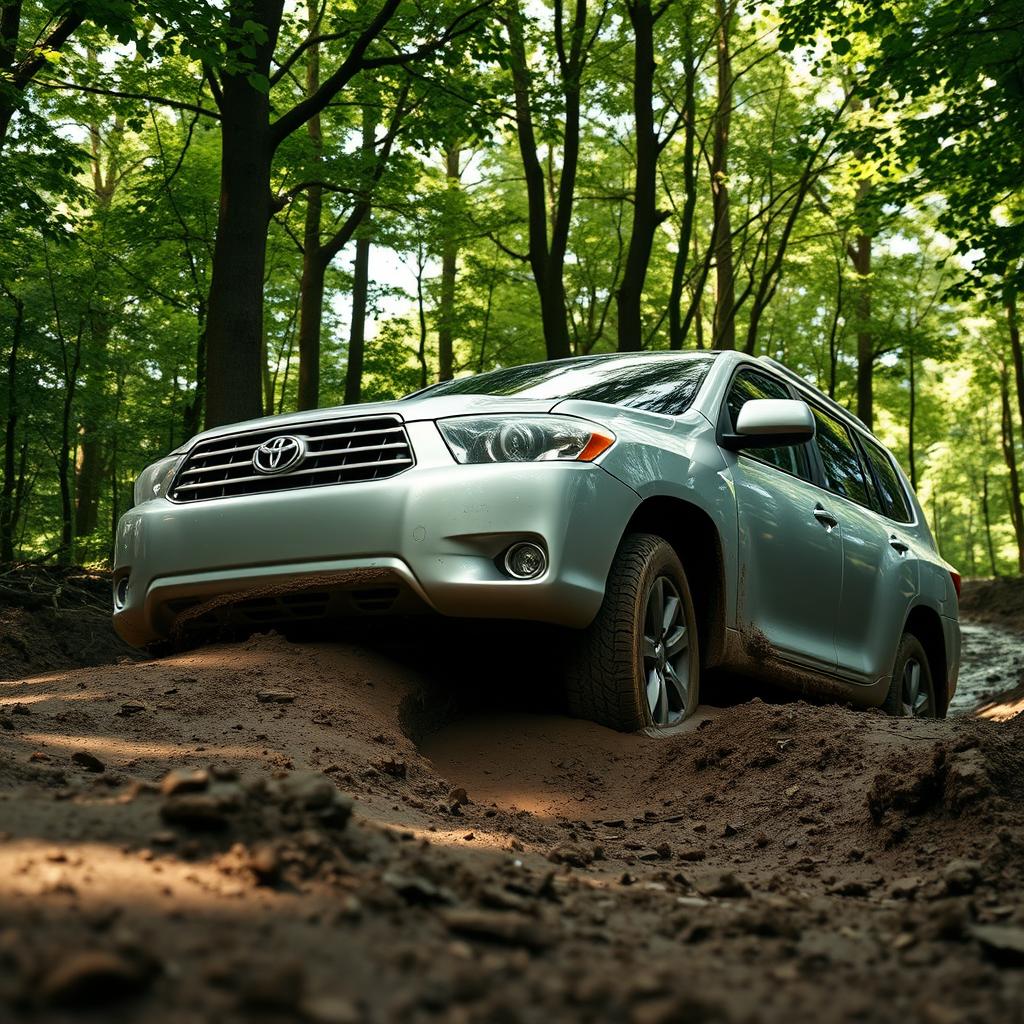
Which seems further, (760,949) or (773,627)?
(773,627)

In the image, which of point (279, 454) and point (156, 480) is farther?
point (156, 480)

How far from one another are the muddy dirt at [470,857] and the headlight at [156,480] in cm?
83

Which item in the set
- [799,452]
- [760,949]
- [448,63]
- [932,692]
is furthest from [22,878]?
[448,63]

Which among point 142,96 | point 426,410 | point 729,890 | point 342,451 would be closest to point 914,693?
point 426,410

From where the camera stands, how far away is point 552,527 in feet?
13.6

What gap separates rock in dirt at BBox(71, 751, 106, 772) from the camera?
300 cm

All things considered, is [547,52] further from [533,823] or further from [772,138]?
[533,823]

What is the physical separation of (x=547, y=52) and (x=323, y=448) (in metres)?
14.6

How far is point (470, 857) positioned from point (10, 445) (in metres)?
14.0

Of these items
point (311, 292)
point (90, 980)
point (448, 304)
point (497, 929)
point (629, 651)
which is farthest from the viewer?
point (448, 304)

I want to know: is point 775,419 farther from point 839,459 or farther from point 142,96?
point 142,96

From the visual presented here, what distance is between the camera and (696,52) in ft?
65.7

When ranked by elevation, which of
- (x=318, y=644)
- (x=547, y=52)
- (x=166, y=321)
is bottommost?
(x=318, y=644)

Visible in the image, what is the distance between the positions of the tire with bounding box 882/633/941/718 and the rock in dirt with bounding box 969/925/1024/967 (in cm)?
490
